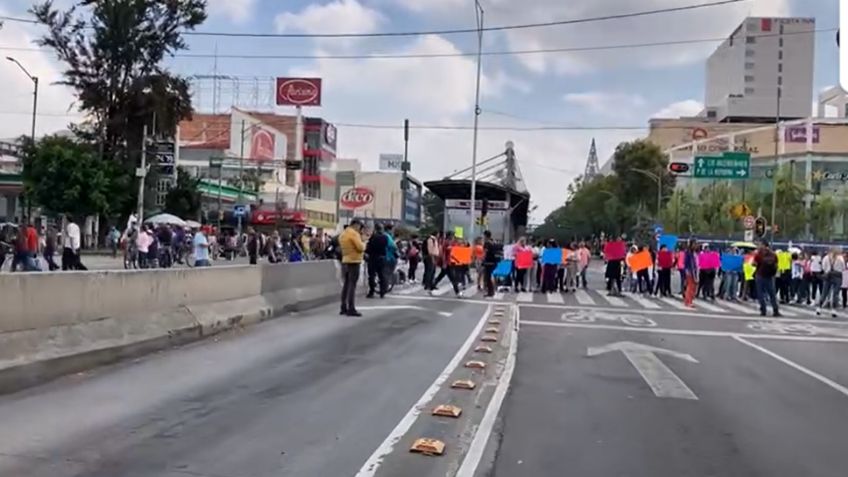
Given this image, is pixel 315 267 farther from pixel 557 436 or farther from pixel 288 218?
pixel 288 218

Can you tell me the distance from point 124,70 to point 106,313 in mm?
45415

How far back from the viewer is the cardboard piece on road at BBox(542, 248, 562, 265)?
27984 millimetres

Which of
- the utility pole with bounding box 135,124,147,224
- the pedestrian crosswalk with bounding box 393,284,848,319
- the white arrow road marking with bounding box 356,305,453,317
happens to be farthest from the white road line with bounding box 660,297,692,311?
the utility pole with bounding box 135,124,147,224

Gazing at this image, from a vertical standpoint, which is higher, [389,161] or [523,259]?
[389,161]

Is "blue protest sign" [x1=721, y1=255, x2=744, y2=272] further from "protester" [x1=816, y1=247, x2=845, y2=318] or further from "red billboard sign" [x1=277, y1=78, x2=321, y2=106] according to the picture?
"red billboard sign" [x1=277, y1=78, x2=321, y2=106]

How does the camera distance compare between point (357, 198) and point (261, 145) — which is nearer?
point (357, 198)

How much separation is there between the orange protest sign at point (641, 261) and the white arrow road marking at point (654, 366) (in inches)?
571

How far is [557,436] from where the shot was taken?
771cm

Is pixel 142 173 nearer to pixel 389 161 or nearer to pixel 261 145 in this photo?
pixel 261 145

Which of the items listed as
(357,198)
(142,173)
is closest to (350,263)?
(142,173)

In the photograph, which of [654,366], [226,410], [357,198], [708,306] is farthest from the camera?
[357,198]

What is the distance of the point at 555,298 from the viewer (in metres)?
25.4

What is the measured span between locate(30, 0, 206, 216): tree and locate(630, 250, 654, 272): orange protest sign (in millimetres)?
30822

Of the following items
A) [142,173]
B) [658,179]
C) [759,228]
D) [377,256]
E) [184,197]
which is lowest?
[377,256]
